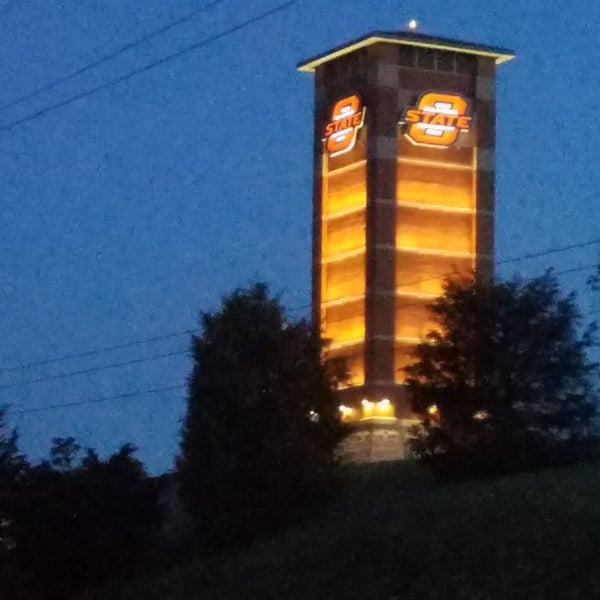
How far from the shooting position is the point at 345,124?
76.1m

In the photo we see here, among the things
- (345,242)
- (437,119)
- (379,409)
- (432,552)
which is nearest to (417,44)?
(437,119)

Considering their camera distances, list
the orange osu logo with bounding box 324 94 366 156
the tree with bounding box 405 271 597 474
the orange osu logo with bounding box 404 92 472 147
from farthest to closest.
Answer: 1. the orange osu logo with bounding box 324 94 366 156
2. the orange osu logo with bounding box 404 92 472 147
3. the tree with bounding box 405 271 597 474

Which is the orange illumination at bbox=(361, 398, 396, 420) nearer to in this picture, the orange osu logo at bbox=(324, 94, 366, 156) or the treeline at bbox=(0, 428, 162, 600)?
the orange osu logo at bbox=(324, 94, 366, 156)

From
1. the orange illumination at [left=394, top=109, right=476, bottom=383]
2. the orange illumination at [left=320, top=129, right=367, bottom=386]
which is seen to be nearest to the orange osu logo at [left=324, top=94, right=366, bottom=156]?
the orange illumination at [left=320, top=129, right=367, bottom=386]

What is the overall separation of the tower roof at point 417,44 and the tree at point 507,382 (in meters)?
33.3

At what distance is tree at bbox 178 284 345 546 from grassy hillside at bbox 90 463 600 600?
1.33 meters

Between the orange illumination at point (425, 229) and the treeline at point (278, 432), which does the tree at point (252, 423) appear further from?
the orange illumination at point (425, 229)

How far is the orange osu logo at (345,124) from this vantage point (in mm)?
75500

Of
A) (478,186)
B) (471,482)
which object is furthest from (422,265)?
(471,482)

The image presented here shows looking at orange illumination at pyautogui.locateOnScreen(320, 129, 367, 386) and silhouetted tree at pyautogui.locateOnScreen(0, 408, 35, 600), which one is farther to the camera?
orange illumination at pyautogui.locateOnScreen(320, 129, 367, 386)

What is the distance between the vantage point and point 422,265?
74188 mm

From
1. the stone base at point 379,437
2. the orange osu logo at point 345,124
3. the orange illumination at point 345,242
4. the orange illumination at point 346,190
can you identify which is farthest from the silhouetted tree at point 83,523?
the orange osu logo at point 345,124

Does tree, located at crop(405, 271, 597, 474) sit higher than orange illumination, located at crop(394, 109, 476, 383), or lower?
lower

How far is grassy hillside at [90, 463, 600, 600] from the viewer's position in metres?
27.2
